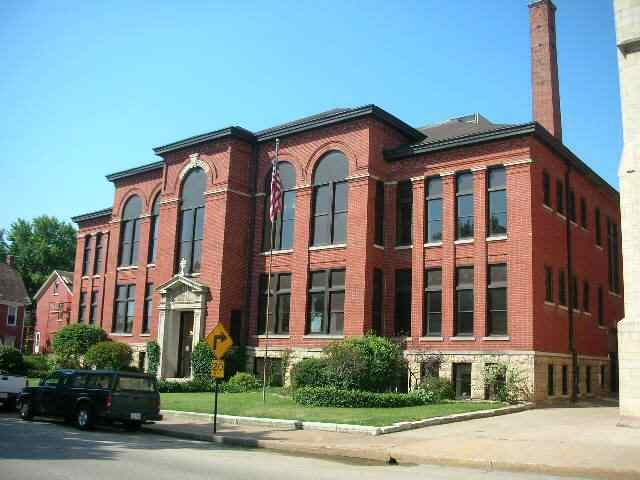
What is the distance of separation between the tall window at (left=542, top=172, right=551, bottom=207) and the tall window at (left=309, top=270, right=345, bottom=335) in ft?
30.6

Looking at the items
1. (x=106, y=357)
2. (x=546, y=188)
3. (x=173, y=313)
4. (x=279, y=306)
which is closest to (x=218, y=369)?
(x=279, y=306)

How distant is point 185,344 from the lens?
35.0 metres

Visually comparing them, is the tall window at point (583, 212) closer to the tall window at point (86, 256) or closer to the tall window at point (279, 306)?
the tall window at point (279, 306)

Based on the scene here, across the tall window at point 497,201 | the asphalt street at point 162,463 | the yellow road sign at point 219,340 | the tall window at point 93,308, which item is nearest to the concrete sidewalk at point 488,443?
the asphalt street at point 162,463

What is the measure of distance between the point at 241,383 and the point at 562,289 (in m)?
14.8

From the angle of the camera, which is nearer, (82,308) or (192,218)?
(192,218)

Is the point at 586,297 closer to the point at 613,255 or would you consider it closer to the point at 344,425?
the point at 613,255

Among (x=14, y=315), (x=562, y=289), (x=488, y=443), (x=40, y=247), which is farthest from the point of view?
(x=40, y=247)

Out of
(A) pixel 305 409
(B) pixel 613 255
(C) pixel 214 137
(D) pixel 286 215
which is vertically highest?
(C) pixel 214 137

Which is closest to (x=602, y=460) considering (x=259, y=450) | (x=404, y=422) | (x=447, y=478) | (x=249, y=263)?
(x=447, y=478)

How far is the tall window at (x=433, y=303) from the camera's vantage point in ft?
92.7

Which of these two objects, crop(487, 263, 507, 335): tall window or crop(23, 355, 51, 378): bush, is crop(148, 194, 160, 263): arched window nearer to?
crop(23, 355, 51, 378): bush

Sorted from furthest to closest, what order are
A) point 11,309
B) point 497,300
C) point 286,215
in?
point 11,309, point 286,215, point 497,300

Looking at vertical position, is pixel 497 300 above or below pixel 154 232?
below
